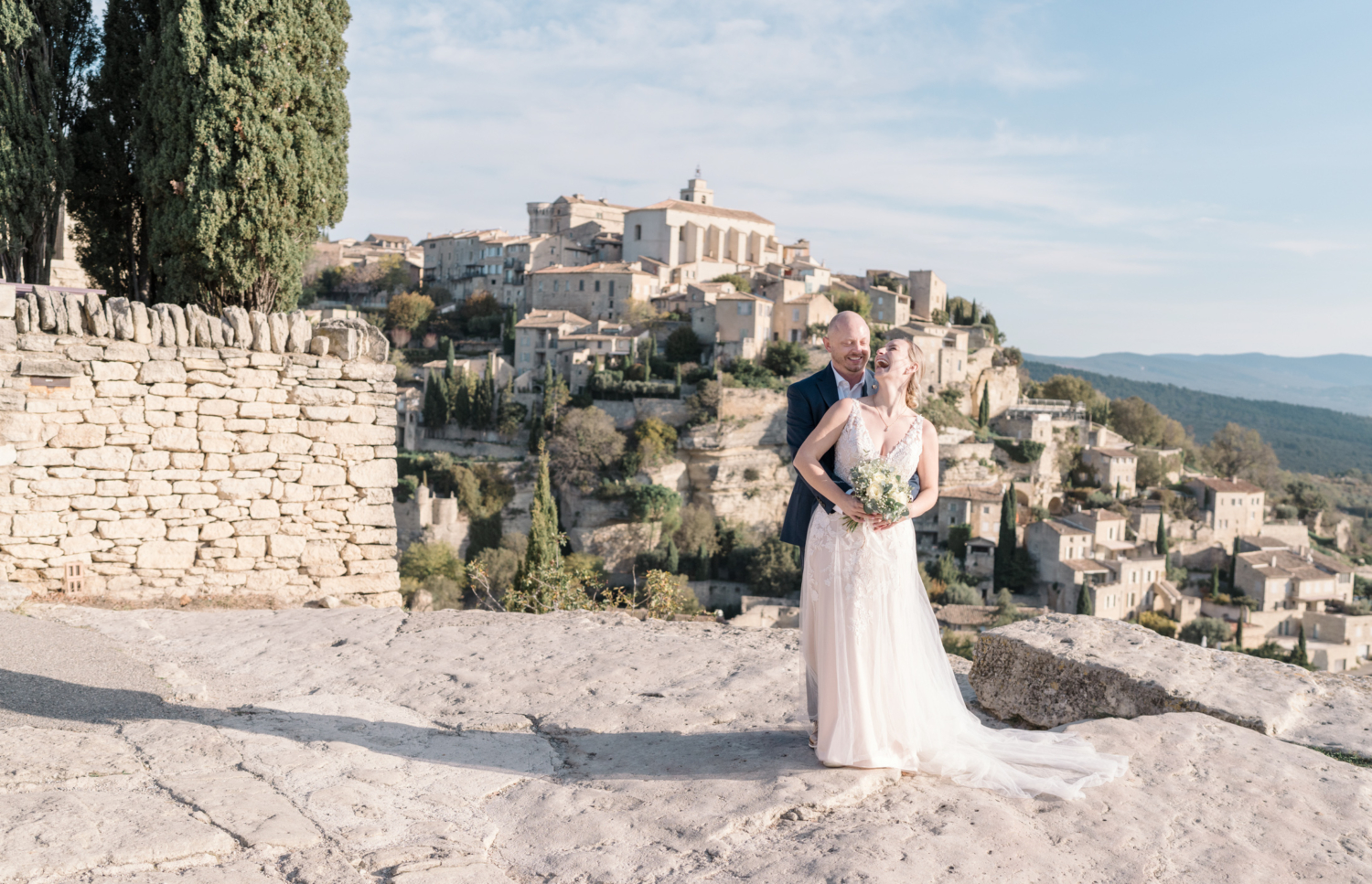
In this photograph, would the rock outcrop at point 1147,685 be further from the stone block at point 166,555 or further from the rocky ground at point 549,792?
the stone block at point 166,555

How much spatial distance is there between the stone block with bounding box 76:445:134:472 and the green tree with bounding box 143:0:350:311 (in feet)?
10.4

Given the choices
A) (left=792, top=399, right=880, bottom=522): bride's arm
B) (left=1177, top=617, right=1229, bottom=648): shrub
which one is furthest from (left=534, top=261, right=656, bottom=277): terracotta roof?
(left=792, top=399, right=880, bottom=522): bride's arm

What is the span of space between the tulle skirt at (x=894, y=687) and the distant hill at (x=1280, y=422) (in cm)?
12460

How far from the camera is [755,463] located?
47375 mm

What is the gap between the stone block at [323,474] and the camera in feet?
21.1

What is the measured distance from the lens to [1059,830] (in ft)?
8.99

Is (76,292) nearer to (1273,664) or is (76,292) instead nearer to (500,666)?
(500,666)

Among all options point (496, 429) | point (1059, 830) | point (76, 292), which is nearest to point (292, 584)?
point (76, 292)

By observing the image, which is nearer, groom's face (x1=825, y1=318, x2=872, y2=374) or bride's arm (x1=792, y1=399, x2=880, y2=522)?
bride's arm (x1=792, y1=399, x2=880, y2=522)

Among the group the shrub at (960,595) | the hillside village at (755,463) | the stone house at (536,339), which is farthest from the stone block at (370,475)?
the stone house at (536,339)

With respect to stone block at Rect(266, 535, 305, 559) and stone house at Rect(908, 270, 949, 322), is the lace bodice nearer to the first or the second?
stone block at Rect(266, 535, 305, 559)

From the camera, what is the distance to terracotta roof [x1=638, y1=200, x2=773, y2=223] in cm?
6494

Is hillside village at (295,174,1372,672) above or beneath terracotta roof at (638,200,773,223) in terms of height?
beneath

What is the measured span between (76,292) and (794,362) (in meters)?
46.3
